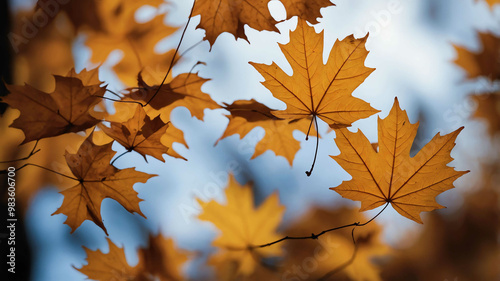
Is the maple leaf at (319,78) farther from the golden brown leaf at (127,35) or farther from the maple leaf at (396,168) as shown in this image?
the golden brown leaf at (127,35)

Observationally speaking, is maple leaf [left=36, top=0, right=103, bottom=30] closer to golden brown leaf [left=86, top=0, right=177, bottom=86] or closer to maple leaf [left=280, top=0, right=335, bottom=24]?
golden brown leaf [left=86, top=0, right=177, bottom=86]

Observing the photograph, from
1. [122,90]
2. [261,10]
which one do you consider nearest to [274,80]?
[261,10]

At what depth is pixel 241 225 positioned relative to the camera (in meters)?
0.93

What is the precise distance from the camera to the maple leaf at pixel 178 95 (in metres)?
0.75

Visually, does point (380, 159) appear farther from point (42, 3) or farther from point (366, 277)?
point (42, 3)

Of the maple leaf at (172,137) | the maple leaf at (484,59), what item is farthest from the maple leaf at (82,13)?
the maple leaf at (484,59)

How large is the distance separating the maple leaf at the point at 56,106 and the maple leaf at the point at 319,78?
0.32m

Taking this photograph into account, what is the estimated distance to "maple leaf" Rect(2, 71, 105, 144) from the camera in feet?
2.00

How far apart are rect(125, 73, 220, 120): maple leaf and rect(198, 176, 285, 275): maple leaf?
9.4 inches

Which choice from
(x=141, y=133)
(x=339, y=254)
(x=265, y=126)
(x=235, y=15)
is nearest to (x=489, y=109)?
(x=339, y=254)

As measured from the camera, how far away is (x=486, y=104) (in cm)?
117

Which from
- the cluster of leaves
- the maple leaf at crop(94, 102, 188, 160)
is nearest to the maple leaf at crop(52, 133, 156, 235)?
the cluster of leaves

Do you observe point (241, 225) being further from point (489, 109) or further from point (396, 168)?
point (489, 109)

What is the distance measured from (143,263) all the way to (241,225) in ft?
0.90
